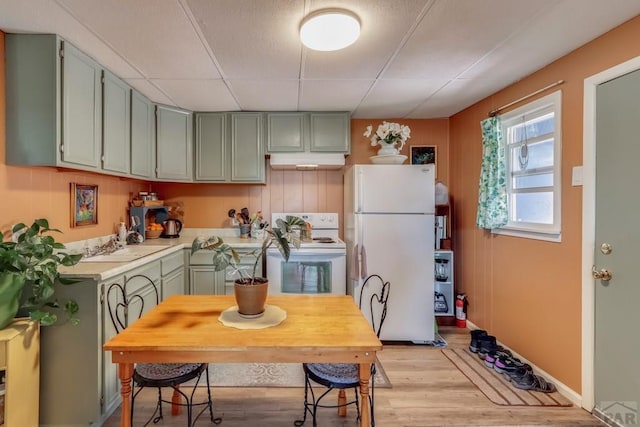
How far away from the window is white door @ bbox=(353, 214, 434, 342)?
0.71m

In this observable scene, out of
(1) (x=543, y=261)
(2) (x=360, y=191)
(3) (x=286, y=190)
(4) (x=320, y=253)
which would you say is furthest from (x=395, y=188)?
(3) (x=286, y=190)

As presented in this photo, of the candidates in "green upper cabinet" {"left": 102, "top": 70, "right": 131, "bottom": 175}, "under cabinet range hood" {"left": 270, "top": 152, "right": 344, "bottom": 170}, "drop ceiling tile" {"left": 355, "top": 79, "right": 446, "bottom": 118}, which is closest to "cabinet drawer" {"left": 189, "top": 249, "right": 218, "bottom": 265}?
"green upper cabinet" {"left": 102, "top": 70, "right": 131, "bottom": 175}

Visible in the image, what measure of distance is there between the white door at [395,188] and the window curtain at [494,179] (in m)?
0.46

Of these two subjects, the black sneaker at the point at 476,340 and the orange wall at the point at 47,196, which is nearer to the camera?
the orange wall at the point at 47,196

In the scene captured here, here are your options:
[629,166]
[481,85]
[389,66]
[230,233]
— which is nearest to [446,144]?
[481,85]

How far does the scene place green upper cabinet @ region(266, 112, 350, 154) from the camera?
3484 mm

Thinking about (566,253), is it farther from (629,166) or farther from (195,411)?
(195,411)

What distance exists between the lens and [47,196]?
7.23 ft

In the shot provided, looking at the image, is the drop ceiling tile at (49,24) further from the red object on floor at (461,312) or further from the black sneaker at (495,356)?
the red object on floor at (461,312)

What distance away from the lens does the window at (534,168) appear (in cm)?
230

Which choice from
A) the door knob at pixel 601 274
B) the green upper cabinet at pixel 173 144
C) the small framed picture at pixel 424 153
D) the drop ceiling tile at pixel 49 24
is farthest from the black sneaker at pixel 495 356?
the drop ceiling tile at pixel 49 24

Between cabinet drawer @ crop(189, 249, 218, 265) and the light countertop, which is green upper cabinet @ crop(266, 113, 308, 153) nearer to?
the light countertop

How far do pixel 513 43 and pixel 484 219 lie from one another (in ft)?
4.77

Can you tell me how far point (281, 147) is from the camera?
349cm
